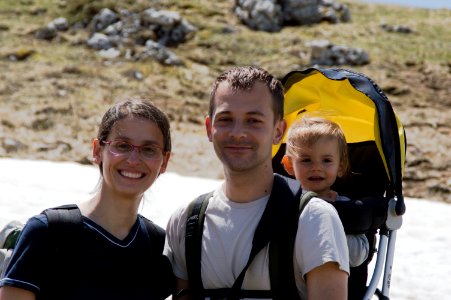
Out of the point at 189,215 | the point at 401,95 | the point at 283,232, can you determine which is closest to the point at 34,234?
the point at 189,215

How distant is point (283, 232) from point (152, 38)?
23458 mm

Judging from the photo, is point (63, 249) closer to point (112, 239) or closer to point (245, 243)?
point (112, 239)

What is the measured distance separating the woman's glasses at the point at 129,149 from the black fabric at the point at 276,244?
383mm

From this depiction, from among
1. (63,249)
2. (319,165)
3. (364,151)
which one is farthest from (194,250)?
(364,151)

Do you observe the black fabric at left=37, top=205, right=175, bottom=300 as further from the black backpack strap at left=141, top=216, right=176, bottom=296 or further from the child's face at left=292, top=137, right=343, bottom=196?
the child's face at left=292, top=137, right=343, bottom=196

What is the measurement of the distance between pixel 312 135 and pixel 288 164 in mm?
→ 296

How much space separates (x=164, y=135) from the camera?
288 centimetres

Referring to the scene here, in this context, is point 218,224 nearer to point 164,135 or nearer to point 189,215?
point 189,215

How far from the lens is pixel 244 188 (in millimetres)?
2773

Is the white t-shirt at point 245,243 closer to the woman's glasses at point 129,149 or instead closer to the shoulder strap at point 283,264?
the shoulder strap at point 283,264

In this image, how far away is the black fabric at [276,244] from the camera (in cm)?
261

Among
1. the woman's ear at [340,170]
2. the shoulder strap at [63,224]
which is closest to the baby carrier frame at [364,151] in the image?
the woman's ear at [340,170]

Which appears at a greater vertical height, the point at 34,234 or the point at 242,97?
the point at 242,97

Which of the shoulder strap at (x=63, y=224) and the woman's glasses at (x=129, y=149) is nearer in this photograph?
the shoulder strap at (x=63, y=224)
